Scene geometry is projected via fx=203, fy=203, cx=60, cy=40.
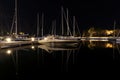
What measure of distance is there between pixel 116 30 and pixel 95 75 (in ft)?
239

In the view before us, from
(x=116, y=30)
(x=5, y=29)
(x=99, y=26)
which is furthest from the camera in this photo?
(x=99, y=26)

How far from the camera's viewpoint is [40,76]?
421 inches

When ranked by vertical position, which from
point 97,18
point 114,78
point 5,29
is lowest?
point 114,78

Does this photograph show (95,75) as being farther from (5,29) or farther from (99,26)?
(99,26)

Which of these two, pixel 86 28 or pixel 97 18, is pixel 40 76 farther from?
pixel 97 18

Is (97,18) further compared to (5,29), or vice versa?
(97,18)

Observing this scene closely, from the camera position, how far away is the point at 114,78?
1038 cm

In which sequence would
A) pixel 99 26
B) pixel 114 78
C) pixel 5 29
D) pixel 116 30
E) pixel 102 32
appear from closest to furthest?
pixel 114 78
pixel 5 29
pixel 116 30
pixel 102 32
pixel 99 26

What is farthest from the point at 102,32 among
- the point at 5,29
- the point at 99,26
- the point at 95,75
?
the point at 95,75

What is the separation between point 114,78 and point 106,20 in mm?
84792

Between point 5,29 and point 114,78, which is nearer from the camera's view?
point 114,78

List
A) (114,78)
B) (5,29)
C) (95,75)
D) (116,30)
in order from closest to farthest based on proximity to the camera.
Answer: (114,78) → (95,75) → (5,29) → (116,30)

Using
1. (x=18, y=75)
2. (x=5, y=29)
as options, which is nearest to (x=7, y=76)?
(x=18, y=75)

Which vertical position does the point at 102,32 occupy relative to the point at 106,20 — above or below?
below
